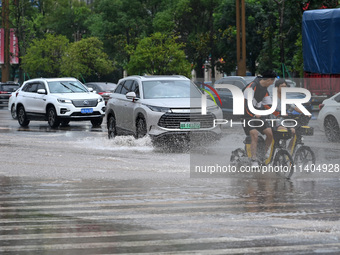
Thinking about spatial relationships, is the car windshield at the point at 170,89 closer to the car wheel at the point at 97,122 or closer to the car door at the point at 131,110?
the car door at the point at 131,110

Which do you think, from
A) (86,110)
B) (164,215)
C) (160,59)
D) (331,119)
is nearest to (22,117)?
(86,110)

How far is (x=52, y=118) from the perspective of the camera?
2781 cm

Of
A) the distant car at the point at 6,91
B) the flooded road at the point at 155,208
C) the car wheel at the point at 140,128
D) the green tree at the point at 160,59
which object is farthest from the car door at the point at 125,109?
the distant car at the point at 6,91

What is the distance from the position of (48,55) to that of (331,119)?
147 ft

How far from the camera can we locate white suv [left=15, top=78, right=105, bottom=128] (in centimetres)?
2745

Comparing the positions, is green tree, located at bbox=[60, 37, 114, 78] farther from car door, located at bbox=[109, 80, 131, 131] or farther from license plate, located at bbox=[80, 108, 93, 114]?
car door, located at bbox=[109, 80, 131, 131]

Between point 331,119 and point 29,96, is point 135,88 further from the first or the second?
point 29,96

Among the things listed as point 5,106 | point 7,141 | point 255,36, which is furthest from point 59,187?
point 255,36

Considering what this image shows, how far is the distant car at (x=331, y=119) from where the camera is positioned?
20.7 meters

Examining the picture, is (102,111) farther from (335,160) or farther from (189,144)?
(335,160)

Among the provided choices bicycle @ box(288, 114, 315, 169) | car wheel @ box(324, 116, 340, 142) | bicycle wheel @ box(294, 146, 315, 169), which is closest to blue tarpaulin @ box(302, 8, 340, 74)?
car wheel @ box(324, 116, 340, 142)

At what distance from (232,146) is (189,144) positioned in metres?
1.07

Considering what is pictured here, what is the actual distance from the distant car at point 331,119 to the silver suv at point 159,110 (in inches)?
132

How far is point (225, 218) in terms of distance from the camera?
8.75 metres
